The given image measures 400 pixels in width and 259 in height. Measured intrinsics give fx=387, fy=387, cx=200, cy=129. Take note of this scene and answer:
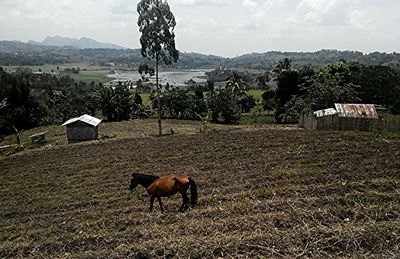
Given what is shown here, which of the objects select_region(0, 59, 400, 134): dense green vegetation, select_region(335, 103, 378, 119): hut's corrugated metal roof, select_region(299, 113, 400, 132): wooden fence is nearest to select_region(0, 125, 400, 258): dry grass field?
select_region(299, 113, 400, 132): wooden fence

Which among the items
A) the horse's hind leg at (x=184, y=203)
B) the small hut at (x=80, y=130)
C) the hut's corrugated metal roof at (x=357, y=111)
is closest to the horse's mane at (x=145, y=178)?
the horse's hind leg at (x=184, y=203)

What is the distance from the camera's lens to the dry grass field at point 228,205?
6.83 meters

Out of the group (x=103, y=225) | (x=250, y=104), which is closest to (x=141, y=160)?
(x=103, y=225)

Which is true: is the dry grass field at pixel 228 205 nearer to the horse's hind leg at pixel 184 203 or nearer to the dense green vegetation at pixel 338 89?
the horse's hind leg at pixel 184 203

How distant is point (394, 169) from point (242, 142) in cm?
922

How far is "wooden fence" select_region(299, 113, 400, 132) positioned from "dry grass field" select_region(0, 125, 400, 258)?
8.23 ft

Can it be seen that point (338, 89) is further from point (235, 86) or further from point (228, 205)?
point (235, 86)

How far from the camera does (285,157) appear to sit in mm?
15586

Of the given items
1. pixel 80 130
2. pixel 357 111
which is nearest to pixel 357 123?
pixel 357 111

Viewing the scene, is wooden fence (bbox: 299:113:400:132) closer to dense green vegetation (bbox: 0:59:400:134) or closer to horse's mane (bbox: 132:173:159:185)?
dense green vegetation (bbox: 0:59:400:134)

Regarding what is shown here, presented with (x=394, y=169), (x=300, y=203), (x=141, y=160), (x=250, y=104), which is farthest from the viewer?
(x=250, y=104)

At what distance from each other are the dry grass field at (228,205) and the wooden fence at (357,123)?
251 centimetres

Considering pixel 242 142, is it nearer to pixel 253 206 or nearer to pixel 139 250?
pixel 253 206

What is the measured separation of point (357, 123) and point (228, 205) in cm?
1550
